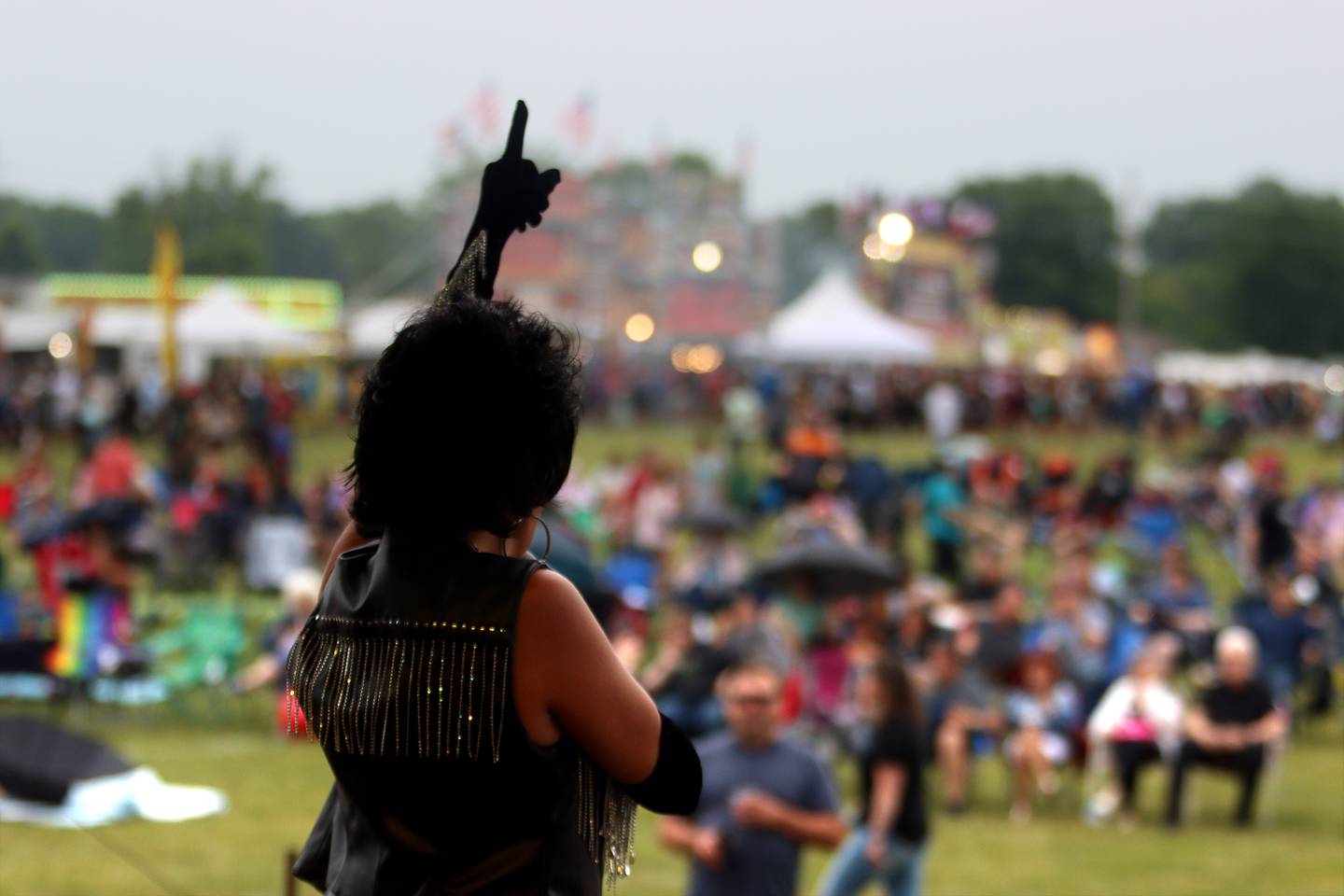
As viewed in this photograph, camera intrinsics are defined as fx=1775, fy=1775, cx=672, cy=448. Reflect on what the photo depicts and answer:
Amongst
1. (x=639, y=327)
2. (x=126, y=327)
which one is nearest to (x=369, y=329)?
(x=639, y=327)

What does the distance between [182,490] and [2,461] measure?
320 inches

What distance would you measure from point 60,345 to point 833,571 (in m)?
29.6

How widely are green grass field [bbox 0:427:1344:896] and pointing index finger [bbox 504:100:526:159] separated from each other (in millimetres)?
3577

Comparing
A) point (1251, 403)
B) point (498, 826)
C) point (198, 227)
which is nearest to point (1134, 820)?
point (498, 826)

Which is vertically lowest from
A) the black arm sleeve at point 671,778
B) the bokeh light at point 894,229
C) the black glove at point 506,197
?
the black arm sleeve at point 671,778

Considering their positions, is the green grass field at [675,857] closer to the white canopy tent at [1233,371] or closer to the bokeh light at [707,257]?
the bokeh light at [707,257]

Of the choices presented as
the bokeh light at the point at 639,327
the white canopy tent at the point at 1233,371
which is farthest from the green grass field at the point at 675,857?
the white canopy tent at the point at 1233,371

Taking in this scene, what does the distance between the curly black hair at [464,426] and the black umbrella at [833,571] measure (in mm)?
9952

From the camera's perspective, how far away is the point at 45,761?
8.02 m

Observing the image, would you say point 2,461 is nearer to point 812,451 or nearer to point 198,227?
point 812,451

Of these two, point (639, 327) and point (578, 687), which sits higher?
point (578, 687)

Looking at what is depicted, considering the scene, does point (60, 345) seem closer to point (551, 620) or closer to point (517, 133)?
point (517, 133)

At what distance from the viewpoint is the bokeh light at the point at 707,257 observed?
86.3ft

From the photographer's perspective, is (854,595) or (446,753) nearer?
(446,753)
